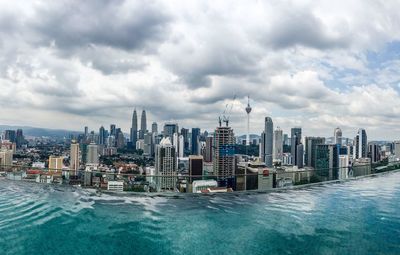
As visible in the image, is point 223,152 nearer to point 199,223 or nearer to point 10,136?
point 199,223

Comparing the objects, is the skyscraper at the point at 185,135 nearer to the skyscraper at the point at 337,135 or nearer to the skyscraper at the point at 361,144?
the skyscraper at the point at 337,135

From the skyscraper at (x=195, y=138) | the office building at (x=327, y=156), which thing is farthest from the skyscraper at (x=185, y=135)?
the office building at (x=327, y=156)

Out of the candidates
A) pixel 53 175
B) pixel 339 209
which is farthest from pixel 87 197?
pixel 339 209

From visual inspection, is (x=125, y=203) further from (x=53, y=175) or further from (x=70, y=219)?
(x=53, y=175)

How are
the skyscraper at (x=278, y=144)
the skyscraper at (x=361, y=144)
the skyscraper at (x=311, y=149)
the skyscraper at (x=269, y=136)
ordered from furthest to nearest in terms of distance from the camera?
the skyscraper at (x=269, y=136)
the skyscraper at (x=278, y=144)
the skyscraper at (x=361, y=144)
the skyscraper at (x=311, y=149)

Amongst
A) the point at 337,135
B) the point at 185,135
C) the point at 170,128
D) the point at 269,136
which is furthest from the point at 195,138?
the point at 337,135

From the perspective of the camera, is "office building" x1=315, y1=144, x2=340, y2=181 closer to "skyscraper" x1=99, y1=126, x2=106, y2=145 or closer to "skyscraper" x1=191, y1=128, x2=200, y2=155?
"skyscraper" x1=191, y1=128, x2=200, y2=155
